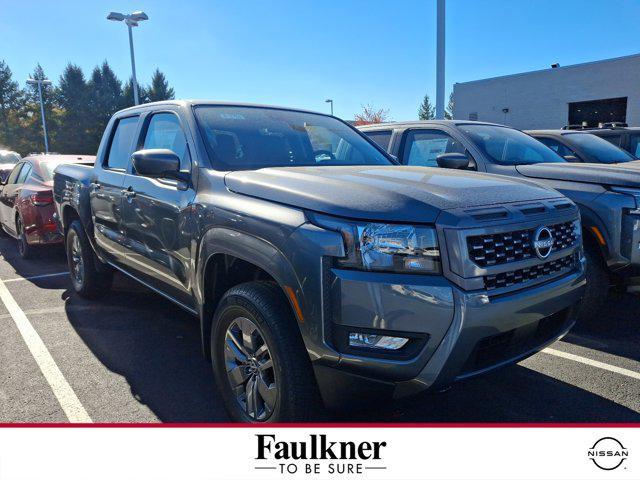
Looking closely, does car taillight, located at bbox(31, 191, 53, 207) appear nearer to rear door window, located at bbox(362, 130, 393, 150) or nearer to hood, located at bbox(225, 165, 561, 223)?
rear door window, located at bbox(362, 130, 393, 150)

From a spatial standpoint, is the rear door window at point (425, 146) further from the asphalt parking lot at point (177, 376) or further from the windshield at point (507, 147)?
the asphalt parking lot at point (177, 376)

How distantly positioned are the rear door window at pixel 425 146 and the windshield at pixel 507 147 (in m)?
0.23

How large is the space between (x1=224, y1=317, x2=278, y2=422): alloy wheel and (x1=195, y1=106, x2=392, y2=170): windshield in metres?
1.01

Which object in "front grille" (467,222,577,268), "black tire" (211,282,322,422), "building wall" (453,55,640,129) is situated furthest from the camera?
"building wall" (453,55,640,129)

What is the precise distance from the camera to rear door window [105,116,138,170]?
13.8 ft

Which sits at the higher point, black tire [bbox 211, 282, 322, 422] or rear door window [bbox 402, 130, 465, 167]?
rear door window [bbox 402, 130, 465, 167]

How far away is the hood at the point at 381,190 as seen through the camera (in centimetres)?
214

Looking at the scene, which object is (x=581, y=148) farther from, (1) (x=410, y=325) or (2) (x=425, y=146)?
(1) (x=410, y=325)

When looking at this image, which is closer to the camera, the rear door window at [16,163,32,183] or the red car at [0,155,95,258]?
the red car at [0,155,95,258]

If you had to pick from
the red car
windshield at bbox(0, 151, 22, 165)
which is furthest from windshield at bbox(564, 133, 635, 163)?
windshield at bbox(0, 151, 22, 165)

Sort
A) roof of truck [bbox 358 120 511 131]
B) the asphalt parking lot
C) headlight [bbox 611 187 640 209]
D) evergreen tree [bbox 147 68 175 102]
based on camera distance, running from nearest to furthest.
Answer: the asphalt parking lot → headlight [bbox 611 187 640 209] → roof of truck [bbox 358 120 511 131] → evergreen tree [bbox 147 68 175 102]

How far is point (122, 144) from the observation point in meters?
4.41

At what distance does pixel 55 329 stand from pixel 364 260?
3.45 metres

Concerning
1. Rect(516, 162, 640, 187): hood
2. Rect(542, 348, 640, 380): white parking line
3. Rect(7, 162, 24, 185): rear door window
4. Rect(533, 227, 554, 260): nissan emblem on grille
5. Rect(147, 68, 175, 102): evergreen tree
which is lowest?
Rect(542, 348, 640, 380): white parking line
